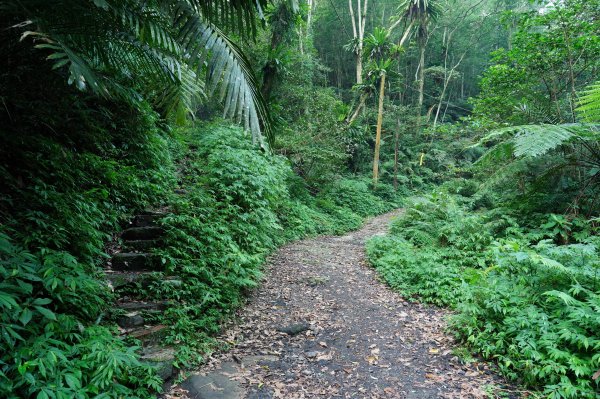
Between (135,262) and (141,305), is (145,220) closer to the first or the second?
(135,262)

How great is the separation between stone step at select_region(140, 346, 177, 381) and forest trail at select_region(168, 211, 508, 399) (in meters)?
0.19

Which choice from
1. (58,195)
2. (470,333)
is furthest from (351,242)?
(58,195)

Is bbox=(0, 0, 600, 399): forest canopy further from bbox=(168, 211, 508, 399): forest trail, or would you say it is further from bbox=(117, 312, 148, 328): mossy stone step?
bbox=(168, 211, 508, 399): forest trail

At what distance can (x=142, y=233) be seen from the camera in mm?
4648

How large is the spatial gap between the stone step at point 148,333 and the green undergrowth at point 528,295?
3.38 meters

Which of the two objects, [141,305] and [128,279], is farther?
[128,279]

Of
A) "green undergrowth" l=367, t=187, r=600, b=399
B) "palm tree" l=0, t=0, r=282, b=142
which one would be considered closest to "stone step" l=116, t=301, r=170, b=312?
"palm tree" l=0, t=0, r=282, b=142

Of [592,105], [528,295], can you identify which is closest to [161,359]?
[528,295]

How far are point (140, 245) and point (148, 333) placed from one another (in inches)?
61.6

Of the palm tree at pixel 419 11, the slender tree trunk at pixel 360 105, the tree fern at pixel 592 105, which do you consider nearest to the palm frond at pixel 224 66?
the tree fern at pixel 592 105

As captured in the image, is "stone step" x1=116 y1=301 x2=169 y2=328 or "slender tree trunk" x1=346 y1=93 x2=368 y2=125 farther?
"slender tree trunk" x1=346 y1=93 x2=368 y2=125

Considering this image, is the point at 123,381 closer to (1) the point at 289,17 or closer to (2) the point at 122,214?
(2) the point at 122,214

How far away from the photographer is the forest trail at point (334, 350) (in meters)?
3.09

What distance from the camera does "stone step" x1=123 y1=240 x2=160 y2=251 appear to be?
14.5 feet
